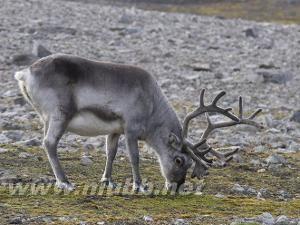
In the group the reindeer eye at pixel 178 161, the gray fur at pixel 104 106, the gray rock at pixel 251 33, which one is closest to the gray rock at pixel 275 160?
the gray fur at pixel 104 106

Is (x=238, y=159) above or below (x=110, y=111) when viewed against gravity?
below

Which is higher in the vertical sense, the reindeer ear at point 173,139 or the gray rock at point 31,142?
the reindeer ear at point 173,139

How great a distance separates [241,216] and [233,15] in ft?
253

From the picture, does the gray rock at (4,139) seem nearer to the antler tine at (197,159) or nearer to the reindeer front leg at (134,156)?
the reindeer front leg at (134,156)

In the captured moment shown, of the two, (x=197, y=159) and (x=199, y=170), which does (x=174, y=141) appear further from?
(x=199, y=170)

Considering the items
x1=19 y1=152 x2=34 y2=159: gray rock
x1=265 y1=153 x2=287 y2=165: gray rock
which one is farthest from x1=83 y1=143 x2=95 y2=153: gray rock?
x1=265 y1=153 x2=287 y2=165: gray rock

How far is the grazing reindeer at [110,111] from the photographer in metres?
13.6

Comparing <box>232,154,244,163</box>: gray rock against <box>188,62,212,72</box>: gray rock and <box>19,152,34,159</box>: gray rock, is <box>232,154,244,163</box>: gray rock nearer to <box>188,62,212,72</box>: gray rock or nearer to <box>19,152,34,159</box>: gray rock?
<box>19,152,34,159</box>: gray rock

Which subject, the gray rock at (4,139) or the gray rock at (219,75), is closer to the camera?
the gray rock at (4,139)

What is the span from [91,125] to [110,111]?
40cm

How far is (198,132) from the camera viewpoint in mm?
20750

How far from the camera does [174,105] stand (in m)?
25.0

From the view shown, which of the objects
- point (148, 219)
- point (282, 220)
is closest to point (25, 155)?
point (148, 219)

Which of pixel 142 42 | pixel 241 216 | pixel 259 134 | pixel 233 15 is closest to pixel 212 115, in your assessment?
pixel 259 134
